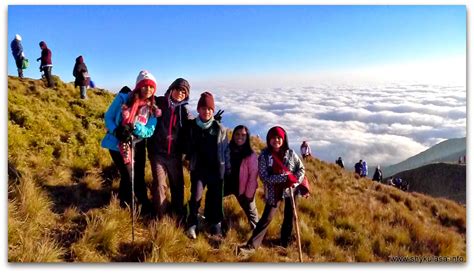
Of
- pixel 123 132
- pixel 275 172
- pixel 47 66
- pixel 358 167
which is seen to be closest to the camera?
pixel 123 132

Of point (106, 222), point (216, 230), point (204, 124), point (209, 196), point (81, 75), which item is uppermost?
point (81, 75)

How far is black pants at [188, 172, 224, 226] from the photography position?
190 inches

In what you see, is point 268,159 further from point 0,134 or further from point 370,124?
point 0,134

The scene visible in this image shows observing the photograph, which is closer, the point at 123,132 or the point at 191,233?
the point at 123,132

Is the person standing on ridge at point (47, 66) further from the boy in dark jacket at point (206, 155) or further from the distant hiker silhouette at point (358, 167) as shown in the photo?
the distant hiker silhouette at point (358, 167)

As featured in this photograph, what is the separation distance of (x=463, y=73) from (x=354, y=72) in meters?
1.31

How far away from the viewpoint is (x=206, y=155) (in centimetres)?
477

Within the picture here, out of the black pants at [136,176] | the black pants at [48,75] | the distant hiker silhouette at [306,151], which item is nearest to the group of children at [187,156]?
the black pants at [136,176]

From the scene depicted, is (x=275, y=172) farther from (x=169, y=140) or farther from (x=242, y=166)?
(x=169, y=140)

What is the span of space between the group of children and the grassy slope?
279 mm

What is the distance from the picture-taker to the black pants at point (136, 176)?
4.76m

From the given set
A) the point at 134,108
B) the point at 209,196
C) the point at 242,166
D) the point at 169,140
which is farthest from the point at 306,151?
the point at 134,108

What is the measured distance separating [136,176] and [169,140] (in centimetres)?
70

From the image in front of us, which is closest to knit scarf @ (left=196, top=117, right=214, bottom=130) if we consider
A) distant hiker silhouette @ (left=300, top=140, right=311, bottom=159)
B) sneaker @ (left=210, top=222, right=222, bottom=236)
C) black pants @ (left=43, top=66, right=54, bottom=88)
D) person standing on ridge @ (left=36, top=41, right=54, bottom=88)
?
sneaker @ (left=210, top=222, right=222, bottom=236)
